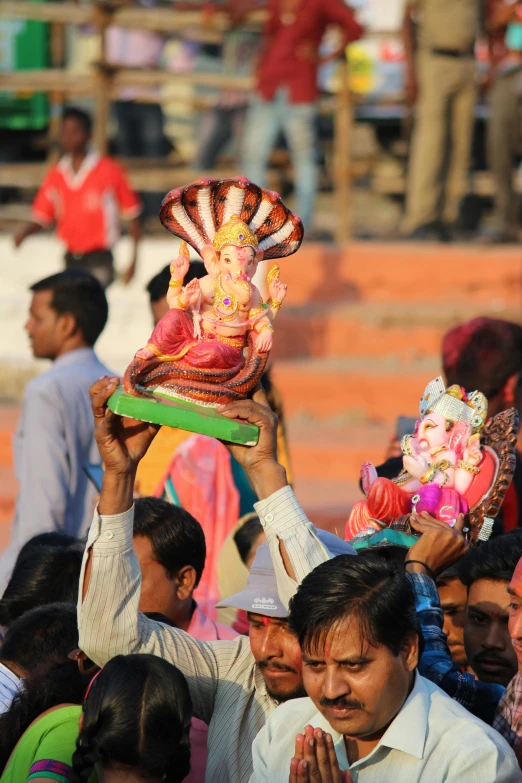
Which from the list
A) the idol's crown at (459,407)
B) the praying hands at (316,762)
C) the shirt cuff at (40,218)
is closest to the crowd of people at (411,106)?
the shirt cuff at (40,218)

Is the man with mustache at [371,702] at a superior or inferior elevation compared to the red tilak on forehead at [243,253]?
inferior

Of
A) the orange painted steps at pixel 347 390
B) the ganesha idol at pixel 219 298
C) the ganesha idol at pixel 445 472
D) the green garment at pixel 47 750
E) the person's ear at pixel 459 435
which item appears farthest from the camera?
the orange painted steps at pixel 347 390

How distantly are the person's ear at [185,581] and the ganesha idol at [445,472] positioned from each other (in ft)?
1.60

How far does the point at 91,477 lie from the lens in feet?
15.6

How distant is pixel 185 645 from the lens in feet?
11.1

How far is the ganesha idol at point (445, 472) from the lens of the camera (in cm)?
360

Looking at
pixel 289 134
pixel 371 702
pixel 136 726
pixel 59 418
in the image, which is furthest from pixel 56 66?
pixel 371 702

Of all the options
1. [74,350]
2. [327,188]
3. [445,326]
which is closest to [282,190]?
[327,188]

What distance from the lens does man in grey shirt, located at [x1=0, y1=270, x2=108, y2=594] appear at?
4934 mm

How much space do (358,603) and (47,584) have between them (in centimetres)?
151

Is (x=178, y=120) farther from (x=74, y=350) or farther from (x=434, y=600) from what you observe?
(x=434, y=600)

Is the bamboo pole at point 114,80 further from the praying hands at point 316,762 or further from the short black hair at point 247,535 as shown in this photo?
the praying hands at point 316,762

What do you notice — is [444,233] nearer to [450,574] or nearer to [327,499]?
[327,499]

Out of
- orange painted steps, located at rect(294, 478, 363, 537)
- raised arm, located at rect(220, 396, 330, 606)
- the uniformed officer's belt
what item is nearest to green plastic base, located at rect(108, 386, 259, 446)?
raised arm, located at rect(220, 396, 330, 606)
